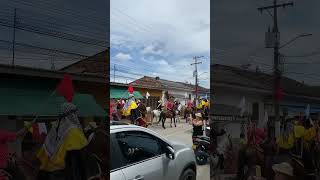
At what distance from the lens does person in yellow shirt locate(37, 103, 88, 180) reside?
2348 mm

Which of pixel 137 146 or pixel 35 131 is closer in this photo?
pixel 35 131

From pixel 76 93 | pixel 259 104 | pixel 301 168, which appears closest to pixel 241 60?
pixel 259 104

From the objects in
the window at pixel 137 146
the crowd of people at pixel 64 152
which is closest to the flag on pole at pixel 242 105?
the crowd of people at pixel 64 152

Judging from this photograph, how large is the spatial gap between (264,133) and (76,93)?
4.91ft

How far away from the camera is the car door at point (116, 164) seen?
12.0 ft

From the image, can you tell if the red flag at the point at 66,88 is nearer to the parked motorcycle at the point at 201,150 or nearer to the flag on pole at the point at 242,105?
the flag on pole at the point at 242,105

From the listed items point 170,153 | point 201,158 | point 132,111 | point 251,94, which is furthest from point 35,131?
point 132,111

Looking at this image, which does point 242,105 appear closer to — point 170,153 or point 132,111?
point 170,153

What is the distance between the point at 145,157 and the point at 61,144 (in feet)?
6.62

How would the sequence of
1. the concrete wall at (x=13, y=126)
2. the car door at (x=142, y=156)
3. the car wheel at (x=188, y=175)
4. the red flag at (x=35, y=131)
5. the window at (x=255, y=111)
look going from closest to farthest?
the concrete wall at (x=13, y=126)
the red flag at (x=35, y=131)
the window at (x=255, y=111)
the car door at (x=142, y=156)
the car wheel at (x=188, y=175)

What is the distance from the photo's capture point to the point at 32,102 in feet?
7.33

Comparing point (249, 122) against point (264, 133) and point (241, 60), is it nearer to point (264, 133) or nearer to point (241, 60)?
point (264, 133)

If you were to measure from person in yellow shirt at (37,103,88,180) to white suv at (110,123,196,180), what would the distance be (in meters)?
1.13

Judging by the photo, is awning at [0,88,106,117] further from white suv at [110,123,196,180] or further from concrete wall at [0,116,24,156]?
white suv at [110,123,196,180]
